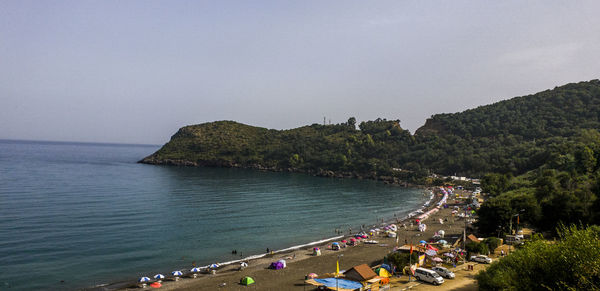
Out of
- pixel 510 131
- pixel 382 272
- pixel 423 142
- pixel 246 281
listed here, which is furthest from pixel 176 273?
pixel 510 131

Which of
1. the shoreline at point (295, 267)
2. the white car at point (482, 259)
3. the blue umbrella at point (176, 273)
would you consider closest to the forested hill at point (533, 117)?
the shoreline at point (295, 267)

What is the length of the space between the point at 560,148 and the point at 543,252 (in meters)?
90.6

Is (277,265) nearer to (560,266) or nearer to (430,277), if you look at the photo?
(430,277)

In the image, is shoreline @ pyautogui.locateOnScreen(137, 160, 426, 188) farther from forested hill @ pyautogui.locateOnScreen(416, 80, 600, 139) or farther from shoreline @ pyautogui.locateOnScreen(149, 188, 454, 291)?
shoreline @ pyautogui.locateOnScreen(149, 188, 454, 291)

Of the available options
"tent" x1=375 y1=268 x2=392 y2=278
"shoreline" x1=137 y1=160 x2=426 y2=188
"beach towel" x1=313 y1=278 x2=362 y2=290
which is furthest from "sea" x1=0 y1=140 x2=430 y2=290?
"shoreline" x1=137 y1=160 x2=426 y2=188

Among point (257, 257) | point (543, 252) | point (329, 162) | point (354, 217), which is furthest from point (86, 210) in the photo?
point (329, 162)

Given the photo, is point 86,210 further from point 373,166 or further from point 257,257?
point 373,166

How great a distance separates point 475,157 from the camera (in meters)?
126

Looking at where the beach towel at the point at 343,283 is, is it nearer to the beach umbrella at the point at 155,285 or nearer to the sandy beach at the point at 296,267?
the sandy beach at the point at 296,267

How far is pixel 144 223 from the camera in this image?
50.2 meters

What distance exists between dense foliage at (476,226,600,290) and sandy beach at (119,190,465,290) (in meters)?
17.1

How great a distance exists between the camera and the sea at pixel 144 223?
33469mm

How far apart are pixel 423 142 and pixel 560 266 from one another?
506 ft

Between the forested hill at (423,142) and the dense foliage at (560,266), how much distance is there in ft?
328
